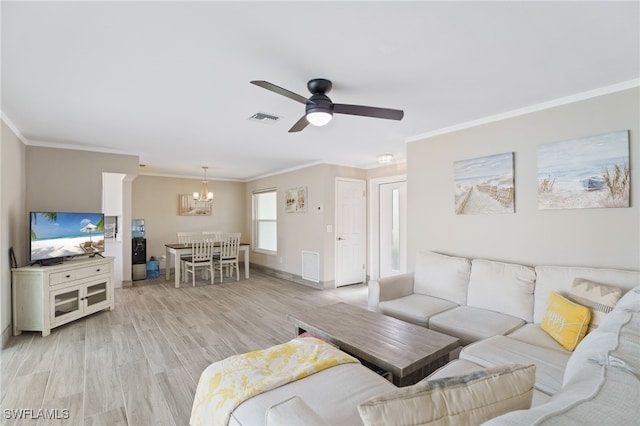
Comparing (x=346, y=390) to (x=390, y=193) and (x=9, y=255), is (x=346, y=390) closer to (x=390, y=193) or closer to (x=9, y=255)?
(x=9, y=255)

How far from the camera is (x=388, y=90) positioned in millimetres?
2422

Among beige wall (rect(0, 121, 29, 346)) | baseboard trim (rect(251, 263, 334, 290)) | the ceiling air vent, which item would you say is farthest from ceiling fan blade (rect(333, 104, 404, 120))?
baseboard trim (rect(251, 263, 334, 290))

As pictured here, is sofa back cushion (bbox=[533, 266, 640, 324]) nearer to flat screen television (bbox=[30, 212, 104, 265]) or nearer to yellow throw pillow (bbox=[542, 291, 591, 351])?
yellow throw pillow (bbox=[542, 291, 591, 351])

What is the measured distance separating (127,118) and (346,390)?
3.21m

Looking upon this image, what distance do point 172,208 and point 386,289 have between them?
5820 mm

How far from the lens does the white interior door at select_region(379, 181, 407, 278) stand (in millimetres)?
5367

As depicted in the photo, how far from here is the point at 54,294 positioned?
3309 mm

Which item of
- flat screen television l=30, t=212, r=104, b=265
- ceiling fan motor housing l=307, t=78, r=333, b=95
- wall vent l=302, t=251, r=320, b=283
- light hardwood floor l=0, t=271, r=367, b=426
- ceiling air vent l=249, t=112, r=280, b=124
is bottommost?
light hardwood floor l=0, t=271, r=367, b=426

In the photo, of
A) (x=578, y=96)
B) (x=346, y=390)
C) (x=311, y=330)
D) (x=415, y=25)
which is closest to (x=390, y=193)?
(x=578, y=96)

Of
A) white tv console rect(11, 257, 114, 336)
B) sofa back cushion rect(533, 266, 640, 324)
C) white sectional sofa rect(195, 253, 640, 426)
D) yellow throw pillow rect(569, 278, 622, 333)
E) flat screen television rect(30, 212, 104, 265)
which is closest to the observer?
white sectional sofa rect(195, 253, 640, 426)

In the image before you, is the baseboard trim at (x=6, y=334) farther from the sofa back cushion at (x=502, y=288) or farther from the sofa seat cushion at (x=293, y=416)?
the sofa back cushion at (x=502, y=288)

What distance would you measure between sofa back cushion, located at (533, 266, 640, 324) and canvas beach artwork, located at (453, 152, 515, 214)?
70 centimetres

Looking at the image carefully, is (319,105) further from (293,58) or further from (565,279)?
(565,279)

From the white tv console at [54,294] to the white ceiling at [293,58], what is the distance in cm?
161
